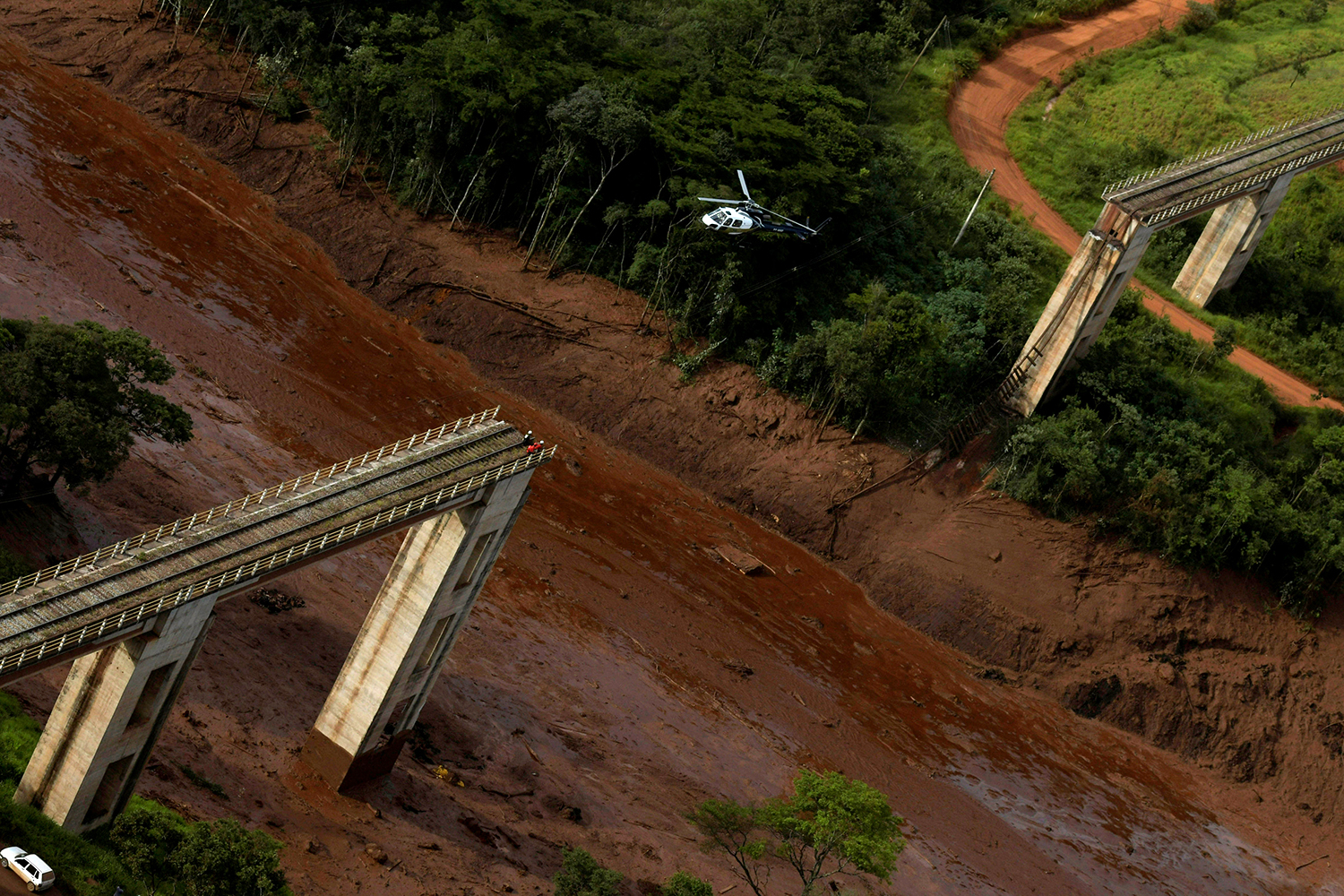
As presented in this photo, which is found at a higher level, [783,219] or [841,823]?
[783,219]

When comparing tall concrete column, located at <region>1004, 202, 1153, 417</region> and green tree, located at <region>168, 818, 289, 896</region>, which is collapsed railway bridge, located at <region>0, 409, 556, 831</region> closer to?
green tree, located at <region>168, 818, 289, 896</region>

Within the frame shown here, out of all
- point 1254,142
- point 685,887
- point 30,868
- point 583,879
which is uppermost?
point 1254,142

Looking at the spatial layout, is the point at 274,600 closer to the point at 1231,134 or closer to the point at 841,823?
the point at 841,823

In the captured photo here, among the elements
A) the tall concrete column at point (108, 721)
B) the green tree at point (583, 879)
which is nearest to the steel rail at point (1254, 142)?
the green tree at point (583, 879)

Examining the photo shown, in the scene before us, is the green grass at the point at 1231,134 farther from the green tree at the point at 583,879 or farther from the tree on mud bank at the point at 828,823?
the green tree at the point at 583,879

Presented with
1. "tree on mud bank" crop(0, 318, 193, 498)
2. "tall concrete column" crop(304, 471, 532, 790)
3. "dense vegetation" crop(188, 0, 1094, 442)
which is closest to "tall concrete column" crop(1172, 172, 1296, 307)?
"dense vegetation" crop(188, 0, 1094, 442)

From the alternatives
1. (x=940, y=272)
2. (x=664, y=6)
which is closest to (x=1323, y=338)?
(x=940, y=272)

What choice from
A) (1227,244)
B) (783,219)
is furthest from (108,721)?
(1227,244)
